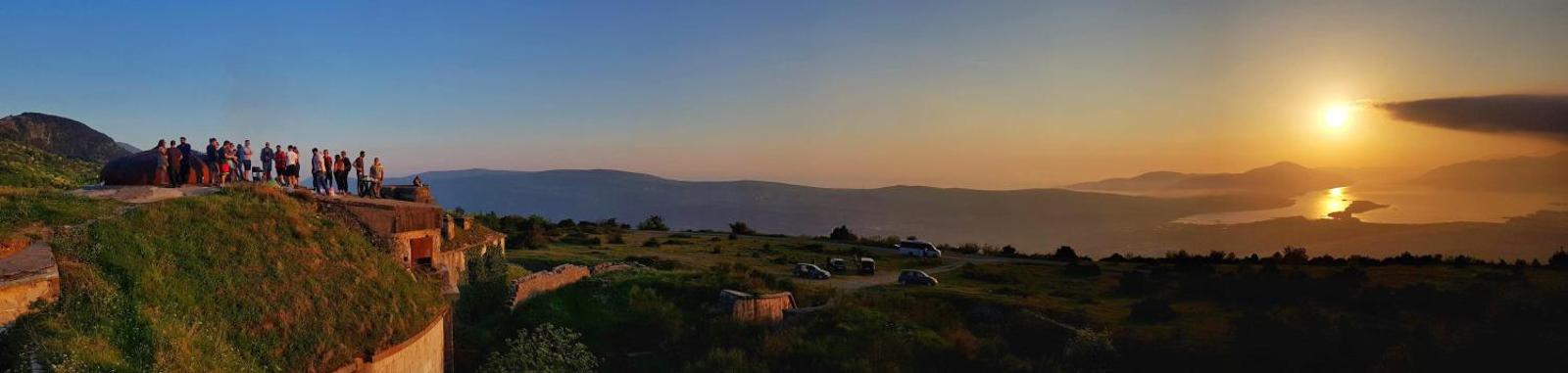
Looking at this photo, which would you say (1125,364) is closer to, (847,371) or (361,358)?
(847,371)

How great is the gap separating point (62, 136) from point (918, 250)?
47.1 meters

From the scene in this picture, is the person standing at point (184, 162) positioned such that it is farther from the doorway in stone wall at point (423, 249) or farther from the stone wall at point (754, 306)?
the stone wall at point (754, 306)

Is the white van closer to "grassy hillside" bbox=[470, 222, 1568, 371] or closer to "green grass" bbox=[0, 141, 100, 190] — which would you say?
"grassy hillside" bbox=[470, 222, 1568, 371]

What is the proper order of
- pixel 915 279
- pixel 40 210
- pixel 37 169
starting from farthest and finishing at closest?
pixel 915 279
pixel 37 169
pixel 40 210

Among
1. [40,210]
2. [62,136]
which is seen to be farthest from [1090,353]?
[62,136]

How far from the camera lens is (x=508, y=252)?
39.0 m

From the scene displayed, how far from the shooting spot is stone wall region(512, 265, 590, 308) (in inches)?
891

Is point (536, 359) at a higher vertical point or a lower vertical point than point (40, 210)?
lower

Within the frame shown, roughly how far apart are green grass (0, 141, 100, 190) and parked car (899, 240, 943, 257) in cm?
4023

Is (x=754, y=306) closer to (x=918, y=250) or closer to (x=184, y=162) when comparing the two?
(x=184, y=162)

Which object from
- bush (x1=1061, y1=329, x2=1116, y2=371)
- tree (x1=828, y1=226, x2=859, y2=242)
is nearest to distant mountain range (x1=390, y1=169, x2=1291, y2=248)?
tree (x1=828, y1=226, x2=859, y2=242)

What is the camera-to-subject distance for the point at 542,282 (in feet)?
77.8

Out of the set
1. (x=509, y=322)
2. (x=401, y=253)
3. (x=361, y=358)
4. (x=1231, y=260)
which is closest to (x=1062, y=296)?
(x=1231, y=260)

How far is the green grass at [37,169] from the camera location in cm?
2088
